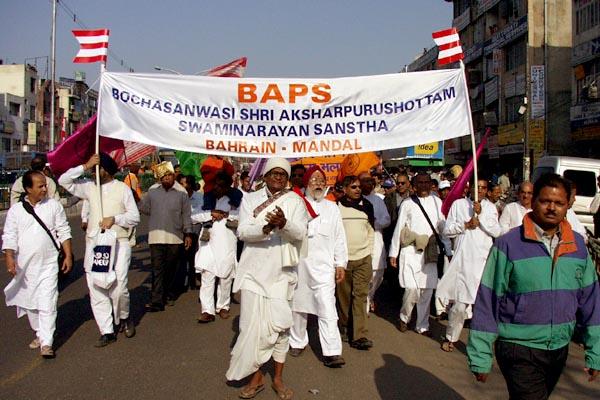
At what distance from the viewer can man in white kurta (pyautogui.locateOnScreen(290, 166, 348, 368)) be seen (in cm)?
576

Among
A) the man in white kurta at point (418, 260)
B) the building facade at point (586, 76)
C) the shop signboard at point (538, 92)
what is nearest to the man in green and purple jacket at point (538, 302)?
the man in white kurta at point (418, 260)

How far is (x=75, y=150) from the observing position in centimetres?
632

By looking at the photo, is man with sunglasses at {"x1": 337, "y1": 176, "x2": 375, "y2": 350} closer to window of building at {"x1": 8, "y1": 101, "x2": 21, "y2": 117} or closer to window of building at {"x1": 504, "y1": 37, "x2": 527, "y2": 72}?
window of building at {"x1": 504, "y1": 37, "x2": 527, "y2": 72}

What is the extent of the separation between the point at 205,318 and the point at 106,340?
1.39 m

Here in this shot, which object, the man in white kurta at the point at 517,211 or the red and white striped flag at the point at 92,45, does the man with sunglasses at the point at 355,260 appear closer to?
the man in white kurta at the point at 517,211

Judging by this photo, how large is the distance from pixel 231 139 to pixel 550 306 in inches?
144

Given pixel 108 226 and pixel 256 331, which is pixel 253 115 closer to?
pixel 108 226

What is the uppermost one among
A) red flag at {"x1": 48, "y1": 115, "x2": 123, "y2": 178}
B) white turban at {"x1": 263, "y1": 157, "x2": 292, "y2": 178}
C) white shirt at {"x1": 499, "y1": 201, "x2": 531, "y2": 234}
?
red flag at {"x1": 48, "y1": 115, "x2": 123, "y2": 178}

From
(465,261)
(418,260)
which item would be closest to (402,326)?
(418,260)

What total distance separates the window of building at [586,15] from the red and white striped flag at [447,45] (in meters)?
21.5

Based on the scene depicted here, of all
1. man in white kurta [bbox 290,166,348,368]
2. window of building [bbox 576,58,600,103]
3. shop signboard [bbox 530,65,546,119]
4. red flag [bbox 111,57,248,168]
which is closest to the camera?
man in white kurta [bbox 290,166,348,368]

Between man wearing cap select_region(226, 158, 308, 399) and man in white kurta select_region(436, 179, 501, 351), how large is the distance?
81.6 inches

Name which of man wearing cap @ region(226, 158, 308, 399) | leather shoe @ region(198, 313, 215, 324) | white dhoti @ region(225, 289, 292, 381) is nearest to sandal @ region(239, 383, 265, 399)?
man wearing cap @ region(226, 158, 308, 399)

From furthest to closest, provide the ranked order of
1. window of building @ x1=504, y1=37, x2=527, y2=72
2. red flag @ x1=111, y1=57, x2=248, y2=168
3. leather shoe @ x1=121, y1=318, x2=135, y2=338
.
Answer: window of building @ x1=504, y1=37, x2=527, y2=72
red flag @ x1=111, y1=57, x2=248, y2=168
leather shoe @ x1=121, y1=318, x2=135, y2=338
